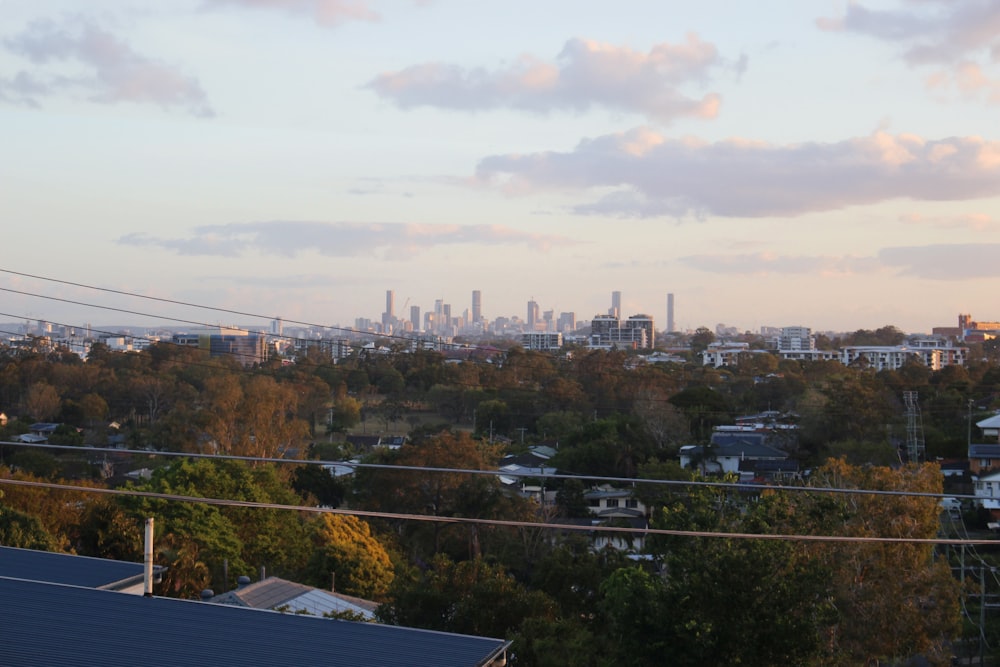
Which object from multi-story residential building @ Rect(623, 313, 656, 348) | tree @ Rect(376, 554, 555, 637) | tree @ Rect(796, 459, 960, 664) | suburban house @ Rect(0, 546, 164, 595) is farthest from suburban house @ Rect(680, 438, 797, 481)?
multi-story residential building @ Rect(623, 313, 656, 348)

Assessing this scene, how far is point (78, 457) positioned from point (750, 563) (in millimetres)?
17151

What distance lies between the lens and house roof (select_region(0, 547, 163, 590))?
287 inches

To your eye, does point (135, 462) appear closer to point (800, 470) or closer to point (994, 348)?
point (800, 470)

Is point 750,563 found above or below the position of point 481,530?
above

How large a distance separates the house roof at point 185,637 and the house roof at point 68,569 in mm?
1116

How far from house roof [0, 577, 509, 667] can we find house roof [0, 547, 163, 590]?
112 centimetres

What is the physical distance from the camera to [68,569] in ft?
25.2

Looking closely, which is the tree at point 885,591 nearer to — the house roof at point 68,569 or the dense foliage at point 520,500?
the dense foliage at point 520,500

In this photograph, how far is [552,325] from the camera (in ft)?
390

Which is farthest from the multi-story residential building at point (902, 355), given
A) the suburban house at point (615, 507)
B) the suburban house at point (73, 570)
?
the suburban house at point (73, 570)

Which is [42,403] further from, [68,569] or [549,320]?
[549,320]

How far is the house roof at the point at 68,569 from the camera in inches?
287

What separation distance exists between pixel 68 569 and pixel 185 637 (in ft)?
9.08

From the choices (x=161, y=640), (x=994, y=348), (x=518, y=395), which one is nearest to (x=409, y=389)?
(x=518, y=395)
